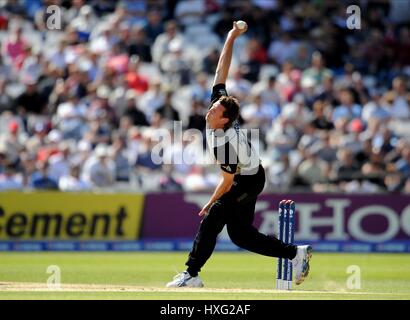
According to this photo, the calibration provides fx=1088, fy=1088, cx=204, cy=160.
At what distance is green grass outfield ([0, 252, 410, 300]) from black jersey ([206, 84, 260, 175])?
126 centimetres

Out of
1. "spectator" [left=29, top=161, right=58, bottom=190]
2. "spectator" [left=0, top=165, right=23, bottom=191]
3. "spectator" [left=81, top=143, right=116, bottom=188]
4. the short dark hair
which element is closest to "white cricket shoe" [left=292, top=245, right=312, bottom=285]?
the short dark hair

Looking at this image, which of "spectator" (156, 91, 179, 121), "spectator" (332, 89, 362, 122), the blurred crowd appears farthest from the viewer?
"spectator" (332, 89, 362, 122)

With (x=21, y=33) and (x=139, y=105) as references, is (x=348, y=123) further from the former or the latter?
(x=21, y=33)

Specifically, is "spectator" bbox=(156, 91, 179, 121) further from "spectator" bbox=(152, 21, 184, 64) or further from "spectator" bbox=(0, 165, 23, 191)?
"spectator" bbox=(0, 165, 23, 191)

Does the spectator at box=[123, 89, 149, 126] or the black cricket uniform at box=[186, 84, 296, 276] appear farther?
the spectator at box=[123, 89, 149, 126]

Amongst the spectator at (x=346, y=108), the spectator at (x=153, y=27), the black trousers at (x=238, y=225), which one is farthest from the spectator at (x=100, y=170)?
the black trousers at (x=238, y=225)

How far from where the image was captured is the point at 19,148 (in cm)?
1995

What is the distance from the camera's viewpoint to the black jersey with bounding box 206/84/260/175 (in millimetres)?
10609

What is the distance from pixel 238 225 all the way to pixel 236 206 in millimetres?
218

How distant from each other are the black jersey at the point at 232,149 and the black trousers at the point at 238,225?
190mm

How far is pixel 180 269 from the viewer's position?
15.0 meters

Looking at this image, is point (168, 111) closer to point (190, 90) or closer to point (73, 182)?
point (190, 90)
